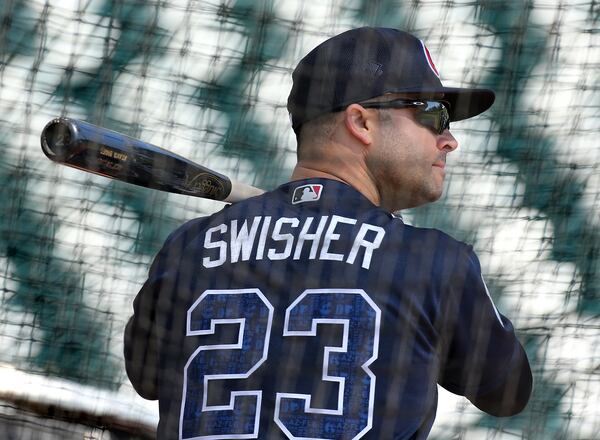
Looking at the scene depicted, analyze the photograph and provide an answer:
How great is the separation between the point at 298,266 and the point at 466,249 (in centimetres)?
23

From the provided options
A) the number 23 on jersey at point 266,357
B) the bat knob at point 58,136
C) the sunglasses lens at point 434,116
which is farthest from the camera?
the sunglasses lens at point 434,116

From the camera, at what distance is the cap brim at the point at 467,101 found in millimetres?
1818

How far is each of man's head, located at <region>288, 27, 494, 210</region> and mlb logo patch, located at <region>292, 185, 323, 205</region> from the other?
9cm

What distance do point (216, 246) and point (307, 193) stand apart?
153mm

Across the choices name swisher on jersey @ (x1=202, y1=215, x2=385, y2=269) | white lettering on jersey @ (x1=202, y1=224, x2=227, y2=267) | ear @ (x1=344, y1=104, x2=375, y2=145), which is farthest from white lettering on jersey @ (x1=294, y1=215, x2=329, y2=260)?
ear @ (x1=344, y1=104, x2=375, y2=145)

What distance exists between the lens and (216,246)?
157 centimetres

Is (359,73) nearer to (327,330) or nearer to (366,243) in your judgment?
(366,243)

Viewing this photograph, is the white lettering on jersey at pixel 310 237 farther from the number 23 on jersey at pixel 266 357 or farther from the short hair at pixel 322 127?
the short hair at pixel 322 127

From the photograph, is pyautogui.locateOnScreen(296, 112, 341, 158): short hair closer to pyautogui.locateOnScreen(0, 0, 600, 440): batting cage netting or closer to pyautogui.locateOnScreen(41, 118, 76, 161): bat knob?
pyautogui.locateOnScreen(41, 118, 76, 161): bat knob

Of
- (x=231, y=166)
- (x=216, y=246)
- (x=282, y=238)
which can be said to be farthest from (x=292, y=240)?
(x=231, y=166)

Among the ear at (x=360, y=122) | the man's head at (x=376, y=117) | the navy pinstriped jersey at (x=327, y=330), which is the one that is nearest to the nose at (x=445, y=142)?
the man's head at (x=376, y=117)

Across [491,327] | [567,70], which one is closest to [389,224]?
[491,327]

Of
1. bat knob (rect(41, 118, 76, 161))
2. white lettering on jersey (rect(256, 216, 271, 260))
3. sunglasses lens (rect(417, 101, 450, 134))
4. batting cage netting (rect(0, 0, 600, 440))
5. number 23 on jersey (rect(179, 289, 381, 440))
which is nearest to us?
number 23 on jersey (rect(179, 289, 381, 440))

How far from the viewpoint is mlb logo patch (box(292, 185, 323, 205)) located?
5.14 ft
